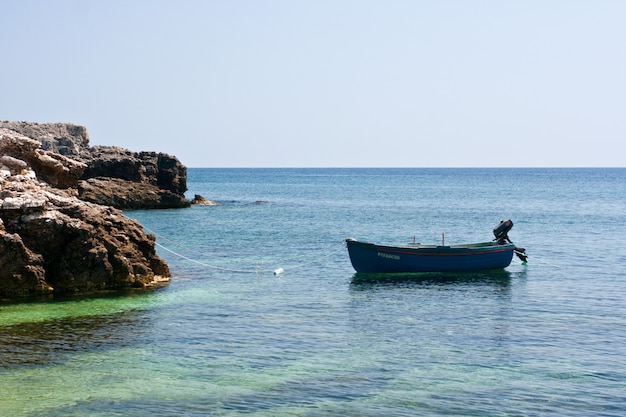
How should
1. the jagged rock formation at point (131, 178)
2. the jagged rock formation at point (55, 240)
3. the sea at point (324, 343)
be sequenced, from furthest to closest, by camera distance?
the jagged rock formation at point (131, 178) → the jagged rock formation at point (55, 240) → the sea at point (324, 343)

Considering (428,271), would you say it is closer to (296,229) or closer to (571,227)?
(296,229)

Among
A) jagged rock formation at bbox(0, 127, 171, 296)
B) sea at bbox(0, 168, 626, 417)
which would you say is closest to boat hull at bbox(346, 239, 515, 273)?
sea at bbox(0, 168, 626, 417)

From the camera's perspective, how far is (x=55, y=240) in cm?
2553

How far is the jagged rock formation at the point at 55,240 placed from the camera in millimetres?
24781

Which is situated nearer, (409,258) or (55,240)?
(55,240)

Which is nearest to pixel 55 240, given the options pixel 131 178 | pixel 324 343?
pixel 324 343

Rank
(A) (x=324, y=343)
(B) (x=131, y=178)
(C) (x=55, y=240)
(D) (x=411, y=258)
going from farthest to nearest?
(B) (x=131, y=178)
(D) (x=411, y=258)
(C) (x=55, y=240)
(A) (x=324, y=343)

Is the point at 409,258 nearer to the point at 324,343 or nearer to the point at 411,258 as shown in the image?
the point at 411,258

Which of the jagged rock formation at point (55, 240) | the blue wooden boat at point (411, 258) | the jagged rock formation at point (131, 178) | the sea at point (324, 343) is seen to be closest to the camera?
the sea at point (324, 343)

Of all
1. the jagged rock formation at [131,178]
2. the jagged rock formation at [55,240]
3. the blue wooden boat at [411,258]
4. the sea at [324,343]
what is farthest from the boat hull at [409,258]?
the jagged rock formation at [131,178]

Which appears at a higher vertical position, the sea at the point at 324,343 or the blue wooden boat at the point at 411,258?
the blue wooden boat at the point at 411,258

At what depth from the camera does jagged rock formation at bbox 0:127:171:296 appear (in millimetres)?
24781

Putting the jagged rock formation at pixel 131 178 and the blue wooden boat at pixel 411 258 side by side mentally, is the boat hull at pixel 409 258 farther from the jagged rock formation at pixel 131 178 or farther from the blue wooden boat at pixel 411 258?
the jagged rock formation at pixel 131 178

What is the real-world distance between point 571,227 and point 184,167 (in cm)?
4166
